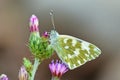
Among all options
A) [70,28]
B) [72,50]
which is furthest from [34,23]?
[70,28]

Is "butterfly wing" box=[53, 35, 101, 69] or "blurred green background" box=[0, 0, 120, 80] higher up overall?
"butterfly wing" box=[53, 35, 101, 69]

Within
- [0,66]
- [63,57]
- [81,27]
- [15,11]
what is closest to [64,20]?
[81,27]

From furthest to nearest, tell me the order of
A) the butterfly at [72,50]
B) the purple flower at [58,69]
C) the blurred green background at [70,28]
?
the blurred green background at [70,28] < the purple flower at [58,69] < the butterfly at [72,50]

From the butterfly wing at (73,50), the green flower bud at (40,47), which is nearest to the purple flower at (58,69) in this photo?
the butterfly wing at (73,50)

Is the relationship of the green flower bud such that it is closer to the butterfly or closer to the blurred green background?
the butterfly

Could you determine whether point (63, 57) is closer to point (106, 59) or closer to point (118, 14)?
point (106, 59)

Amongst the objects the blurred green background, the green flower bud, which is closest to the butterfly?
the green flower bud

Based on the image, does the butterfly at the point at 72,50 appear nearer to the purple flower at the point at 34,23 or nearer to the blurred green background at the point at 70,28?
the purple flower at the point at 34,23
